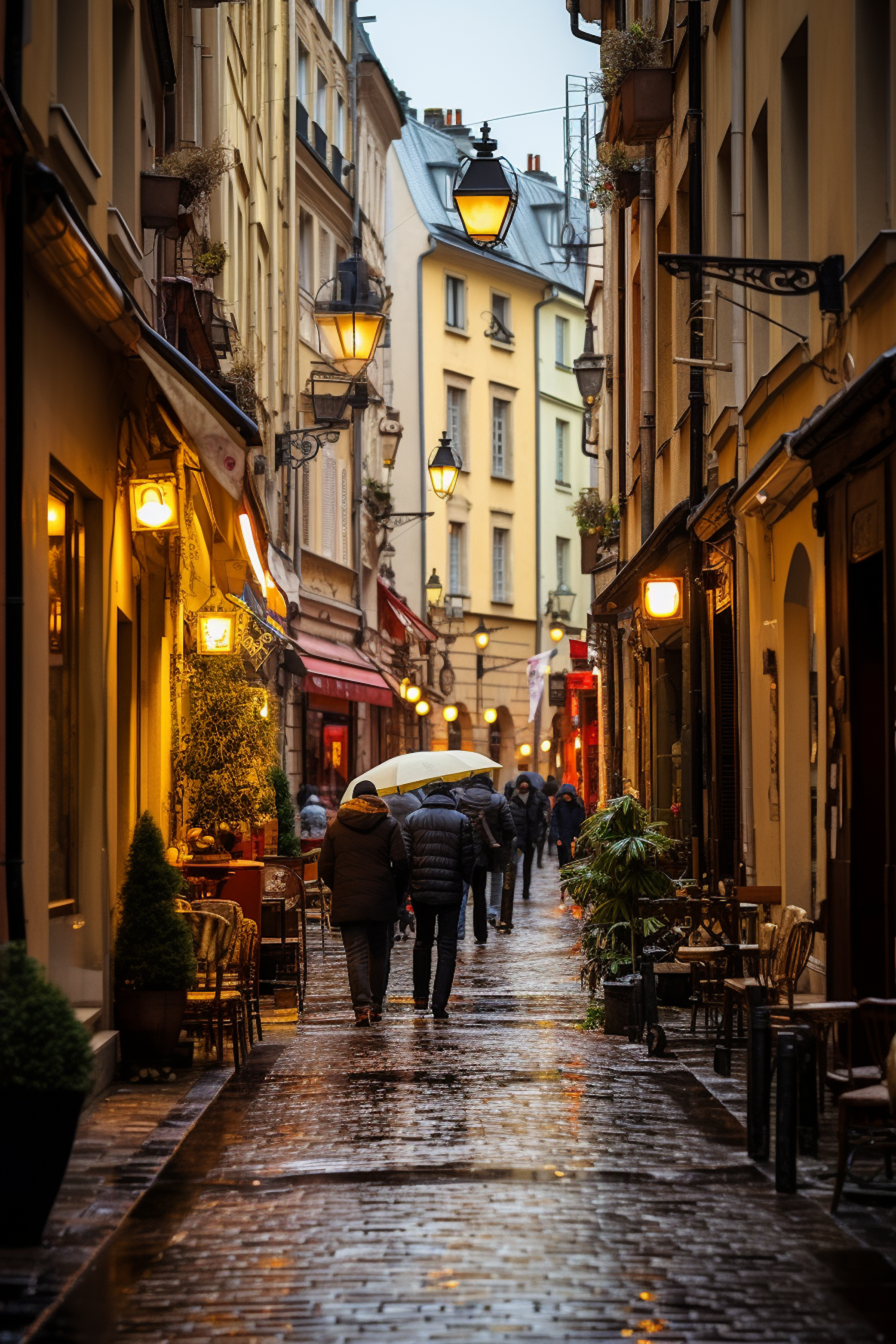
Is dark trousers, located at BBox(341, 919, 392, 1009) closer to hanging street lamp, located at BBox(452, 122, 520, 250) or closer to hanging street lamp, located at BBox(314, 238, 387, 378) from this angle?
hanging street lamp, located at BBox(452, 122, 520, 250)

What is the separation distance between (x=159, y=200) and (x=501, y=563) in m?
41.2

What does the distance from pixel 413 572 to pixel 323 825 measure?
2598 cm

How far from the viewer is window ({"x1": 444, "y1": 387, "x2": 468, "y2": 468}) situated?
52.3 metres

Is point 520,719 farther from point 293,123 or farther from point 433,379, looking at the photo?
point 293,123

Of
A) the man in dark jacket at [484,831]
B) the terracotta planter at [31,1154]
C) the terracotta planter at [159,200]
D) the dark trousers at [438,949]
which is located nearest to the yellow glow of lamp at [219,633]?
the dark trousers at [438,949]

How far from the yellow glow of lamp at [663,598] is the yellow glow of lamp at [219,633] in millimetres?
4593

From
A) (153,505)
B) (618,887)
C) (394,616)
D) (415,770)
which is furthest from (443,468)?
(153,505)

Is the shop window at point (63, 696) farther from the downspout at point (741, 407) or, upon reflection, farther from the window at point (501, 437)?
the window at point (501, 437)

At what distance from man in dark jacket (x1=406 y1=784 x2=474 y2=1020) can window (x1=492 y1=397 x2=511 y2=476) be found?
1583 inches

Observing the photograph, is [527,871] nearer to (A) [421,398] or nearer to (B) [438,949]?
(B) [438,949]

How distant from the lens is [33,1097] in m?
6.56

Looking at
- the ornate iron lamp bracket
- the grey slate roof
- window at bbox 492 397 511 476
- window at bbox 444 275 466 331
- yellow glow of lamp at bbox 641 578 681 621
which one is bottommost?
yellow glow of lamp at bbox 641 578 681 621

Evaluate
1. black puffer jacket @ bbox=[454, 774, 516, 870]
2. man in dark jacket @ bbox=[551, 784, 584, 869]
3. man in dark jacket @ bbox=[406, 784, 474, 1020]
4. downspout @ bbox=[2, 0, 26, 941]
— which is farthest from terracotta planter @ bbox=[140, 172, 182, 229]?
man in dark jacket @ bbox=[551, 784, 584, 869]

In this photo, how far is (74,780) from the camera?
1095 centimetres
